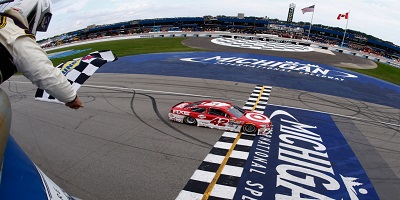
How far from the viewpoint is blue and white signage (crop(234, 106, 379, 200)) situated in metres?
6.74

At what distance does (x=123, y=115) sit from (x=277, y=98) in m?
8.50

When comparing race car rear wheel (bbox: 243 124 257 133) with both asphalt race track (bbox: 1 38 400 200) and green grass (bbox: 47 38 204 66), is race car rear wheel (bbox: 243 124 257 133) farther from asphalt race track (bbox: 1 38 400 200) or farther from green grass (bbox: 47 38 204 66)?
green grass (bbox: 47 38 204 66)

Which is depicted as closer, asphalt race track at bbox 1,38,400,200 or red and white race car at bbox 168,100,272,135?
asphalt race track at bbox 1,38,400,200

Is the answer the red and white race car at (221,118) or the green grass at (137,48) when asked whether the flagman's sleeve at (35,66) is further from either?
the green grass at (137,48)

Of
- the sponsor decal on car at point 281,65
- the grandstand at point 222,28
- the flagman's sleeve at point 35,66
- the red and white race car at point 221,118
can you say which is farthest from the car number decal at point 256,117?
the grandstand at point 222,28

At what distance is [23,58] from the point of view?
1449 millimetres

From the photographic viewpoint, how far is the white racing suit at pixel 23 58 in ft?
4.73

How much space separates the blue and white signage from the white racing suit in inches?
223

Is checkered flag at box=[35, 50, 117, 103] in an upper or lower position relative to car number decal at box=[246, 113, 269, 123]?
upper

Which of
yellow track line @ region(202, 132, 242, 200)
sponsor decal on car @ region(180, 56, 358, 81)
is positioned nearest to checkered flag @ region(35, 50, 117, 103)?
yellow track line @ region(202, 132, 242, 200)

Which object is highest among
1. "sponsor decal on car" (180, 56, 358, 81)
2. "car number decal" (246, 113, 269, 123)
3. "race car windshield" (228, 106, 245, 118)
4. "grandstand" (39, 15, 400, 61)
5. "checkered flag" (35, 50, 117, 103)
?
"grandstand" (39, 15, 400, 61)

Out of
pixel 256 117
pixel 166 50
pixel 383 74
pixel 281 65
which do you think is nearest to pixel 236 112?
pixel 256 117

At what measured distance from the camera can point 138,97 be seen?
46.4ft

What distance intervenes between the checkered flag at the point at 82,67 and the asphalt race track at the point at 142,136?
3.95 metres
